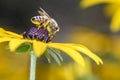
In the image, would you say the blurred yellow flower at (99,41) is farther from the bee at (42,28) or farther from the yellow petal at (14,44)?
the yellow petal at (14,44)

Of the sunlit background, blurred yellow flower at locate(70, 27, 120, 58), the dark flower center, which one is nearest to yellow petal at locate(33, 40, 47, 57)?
the dark flower center

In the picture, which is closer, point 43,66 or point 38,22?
point 38,22

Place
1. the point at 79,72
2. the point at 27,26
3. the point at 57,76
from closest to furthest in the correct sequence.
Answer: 1. the point at 79,72
2. the point at 57,76
3. the point at 27,26

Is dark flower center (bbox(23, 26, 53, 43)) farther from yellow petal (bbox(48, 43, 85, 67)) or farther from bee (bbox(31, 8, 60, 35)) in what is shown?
yellow petal (bbox(48, 43, 85, 67))

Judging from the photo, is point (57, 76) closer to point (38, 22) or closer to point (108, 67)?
point (108, 67)

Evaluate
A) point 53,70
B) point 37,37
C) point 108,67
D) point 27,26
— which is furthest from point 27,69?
point 27,26

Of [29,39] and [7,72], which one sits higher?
[29,39]

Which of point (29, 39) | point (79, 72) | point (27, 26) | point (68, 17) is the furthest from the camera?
point (68, 17)
